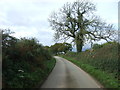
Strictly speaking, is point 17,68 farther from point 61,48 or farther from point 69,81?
point 61,48

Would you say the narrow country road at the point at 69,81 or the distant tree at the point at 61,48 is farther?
the distant tree at the point at 61,48

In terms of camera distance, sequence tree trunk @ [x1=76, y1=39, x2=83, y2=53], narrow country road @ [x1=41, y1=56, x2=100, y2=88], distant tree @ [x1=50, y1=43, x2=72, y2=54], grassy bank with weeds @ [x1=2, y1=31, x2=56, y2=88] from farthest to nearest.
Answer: distant tree @ [x1=50, y1=43, x2=72, y2=54] → tree trunk @ [x1=76, y1=39, x2=83, y2=53] → narrow country road @ [x1=41, y1=56, x2=100, y2=88] → grassy bank with weeds @ [x1=2, y1=31, x2=56, y2=88]

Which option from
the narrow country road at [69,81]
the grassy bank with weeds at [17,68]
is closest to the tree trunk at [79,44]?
the grassy bank with weeds at [17,68]

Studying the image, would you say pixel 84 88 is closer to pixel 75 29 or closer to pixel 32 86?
pixel 32 86

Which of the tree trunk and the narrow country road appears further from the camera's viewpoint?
the tree trunk

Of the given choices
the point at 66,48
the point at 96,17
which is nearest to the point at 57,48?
the point at 66,48

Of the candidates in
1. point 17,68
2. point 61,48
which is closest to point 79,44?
point 17,68

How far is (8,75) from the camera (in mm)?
9328

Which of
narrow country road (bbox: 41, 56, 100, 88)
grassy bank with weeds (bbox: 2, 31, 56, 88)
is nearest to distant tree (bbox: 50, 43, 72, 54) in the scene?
narrow country road (bbox: 41, 56, 100, 88)

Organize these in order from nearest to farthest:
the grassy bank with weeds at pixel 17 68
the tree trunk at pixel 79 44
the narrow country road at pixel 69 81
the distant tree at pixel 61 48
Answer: the grassy bank with weeds at pixel 17 68 < the narrow country road at pixel 69 81 < the tree trunk at pixel 79 44 < the distant tree at pixel 61 48

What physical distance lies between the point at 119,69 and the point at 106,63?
8.80 ft

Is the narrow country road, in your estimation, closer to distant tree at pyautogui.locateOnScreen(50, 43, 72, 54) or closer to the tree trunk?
the tree trunk

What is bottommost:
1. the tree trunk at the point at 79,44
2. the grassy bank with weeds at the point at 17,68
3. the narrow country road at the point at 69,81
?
the narrow country road at the point at 69,81

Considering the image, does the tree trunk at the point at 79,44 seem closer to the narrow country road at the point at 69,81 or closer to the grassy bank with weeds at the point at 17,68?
the grassy bank with weeds at the point at 17,68
